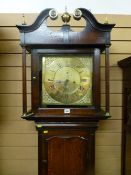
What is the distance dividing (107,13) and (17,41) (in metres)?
0.87

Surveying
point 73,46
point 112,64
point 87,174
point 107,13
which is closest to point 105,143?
point 87,174

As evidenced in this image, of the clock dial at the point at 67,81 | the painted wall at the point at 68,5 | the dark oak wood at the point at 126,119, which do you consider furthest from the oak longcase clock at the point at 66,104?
the painted wall at the point at 68,5

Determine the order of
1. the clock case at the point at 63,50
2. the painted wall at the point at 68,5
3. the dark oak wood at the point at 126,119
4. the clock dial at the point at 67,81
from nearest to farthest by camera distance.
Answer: the clock case at the point at 63,50, the clock dial at the point at 67,81, the dark oak wood at the point at 126,119, the painted wall at the point at 68,5

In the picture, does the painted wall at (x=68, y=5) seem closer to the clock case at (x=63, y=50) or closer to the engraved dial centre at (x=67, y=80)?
the clock case at (x=63, y=50)

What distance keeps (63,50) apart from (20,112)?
775 mm

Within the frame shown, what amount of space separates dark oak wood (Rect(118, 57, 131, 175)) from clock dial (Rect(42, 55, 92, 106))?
1.28 ft

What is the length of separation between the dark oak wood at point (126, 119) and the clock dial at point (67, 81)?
1.28 feet

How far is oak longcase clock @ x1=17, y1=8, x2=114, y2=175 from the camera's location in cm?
160

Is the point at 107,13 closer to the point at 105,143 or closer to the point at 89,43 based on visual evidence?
the point at 89,43

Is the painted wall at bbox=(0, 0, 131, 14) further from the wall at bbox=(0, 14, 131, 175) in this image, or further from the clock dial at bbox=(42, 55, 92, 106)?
the clock dial at bbox=(42, 55, 92, 106)

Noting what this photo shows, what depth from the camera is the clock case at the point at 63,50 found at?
1508 millimetres

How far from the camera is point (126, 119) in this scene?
191 centimetres

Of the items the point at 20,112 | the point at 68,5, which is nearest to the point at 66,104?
the point at 20,112

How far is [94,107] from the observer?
5.31 ft
